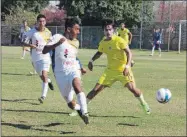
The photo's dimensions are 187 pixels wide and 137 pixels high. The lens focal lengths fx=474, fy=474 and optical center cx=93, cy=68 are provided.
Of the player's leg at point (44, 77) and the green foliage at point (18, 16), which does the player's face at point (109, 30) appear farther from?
the green foliage at point (18, 16)

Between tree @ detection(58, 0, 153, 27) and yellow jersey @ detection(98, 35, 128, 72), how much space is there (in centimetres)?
4289

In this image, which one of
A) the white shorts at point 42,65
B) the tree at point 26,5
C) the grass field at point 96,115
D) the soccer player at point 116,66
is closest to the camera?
the grass field at point 96,115

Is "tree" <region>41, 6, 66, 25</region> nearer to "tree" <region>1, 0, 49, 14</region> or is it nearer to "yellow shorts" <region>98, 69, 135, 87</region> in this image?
"tree" <region>1, 0, 49, 14</region>

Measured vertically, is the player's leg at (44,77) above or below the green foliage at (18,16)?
below

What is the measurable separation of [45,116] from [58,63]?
1421 mm

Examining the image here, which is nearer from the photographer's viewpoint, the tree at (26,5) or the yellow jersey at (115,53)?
the yellow jersey at (115,53)

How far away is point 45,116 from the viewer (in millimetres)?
9609

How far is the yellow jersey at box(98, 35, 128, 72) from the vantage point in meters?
10.0

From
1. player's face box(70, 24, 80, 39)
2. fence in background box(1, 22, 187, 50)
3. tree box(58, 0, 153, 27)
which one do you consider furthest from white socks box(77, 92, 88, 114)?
tree box(58, 0, 153, 27)

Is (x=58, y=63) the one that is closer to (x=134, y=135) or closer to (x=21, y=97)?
(x=134, y=135)

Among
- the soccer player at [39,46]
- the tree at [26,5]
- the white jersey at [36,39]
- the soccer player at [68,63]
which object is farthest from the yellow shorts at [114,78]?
the tree at [26,5]

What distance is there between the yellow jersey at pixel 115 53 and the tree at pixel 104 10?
42895 millimetres

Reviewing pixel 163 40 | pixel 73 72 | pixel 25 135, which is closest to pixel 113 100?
pixel 73 72

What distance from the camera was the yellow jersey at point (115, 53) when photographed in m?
10.0
